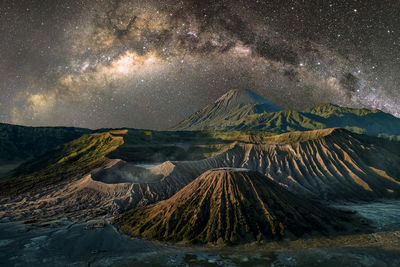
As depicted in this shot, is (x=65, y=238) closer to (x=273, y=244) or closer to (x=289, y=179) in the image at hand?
(x=273, y=244)

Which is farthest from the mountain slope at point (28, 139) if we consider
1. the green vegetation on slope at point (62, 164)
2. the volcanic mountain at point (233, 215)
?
the volcanic mountain at point (233, 215)

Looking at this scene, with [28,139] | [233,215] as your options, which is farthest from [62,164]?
[28,139]

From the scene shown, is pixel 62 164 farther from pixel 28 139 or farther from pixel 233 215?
pixel 28 139

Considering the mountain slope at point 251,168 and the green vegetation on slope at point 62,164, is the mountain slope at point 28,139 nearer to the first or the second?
the green vegetation on slope at point 62,164

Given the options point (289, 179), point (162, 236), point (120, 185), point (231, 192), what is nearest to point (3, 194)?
point (120, 185)

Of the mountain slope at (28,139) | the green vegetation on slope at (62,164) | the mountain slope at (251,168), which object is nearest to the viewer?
the mountain slope at (251,168)

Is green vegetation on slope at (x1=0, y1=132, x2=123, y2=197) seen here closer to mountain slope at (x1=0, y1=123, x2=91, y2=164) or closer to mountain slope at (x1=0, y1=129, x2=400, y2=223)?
mountain slope at (x1=0, y1=129, x2=400, y2=223)

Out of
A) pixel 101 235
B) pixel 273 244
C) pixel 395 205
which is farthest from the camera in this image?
pixel 395 205

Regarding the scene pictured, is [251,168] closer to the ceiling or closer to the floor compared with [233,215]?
closer to the ceiling
